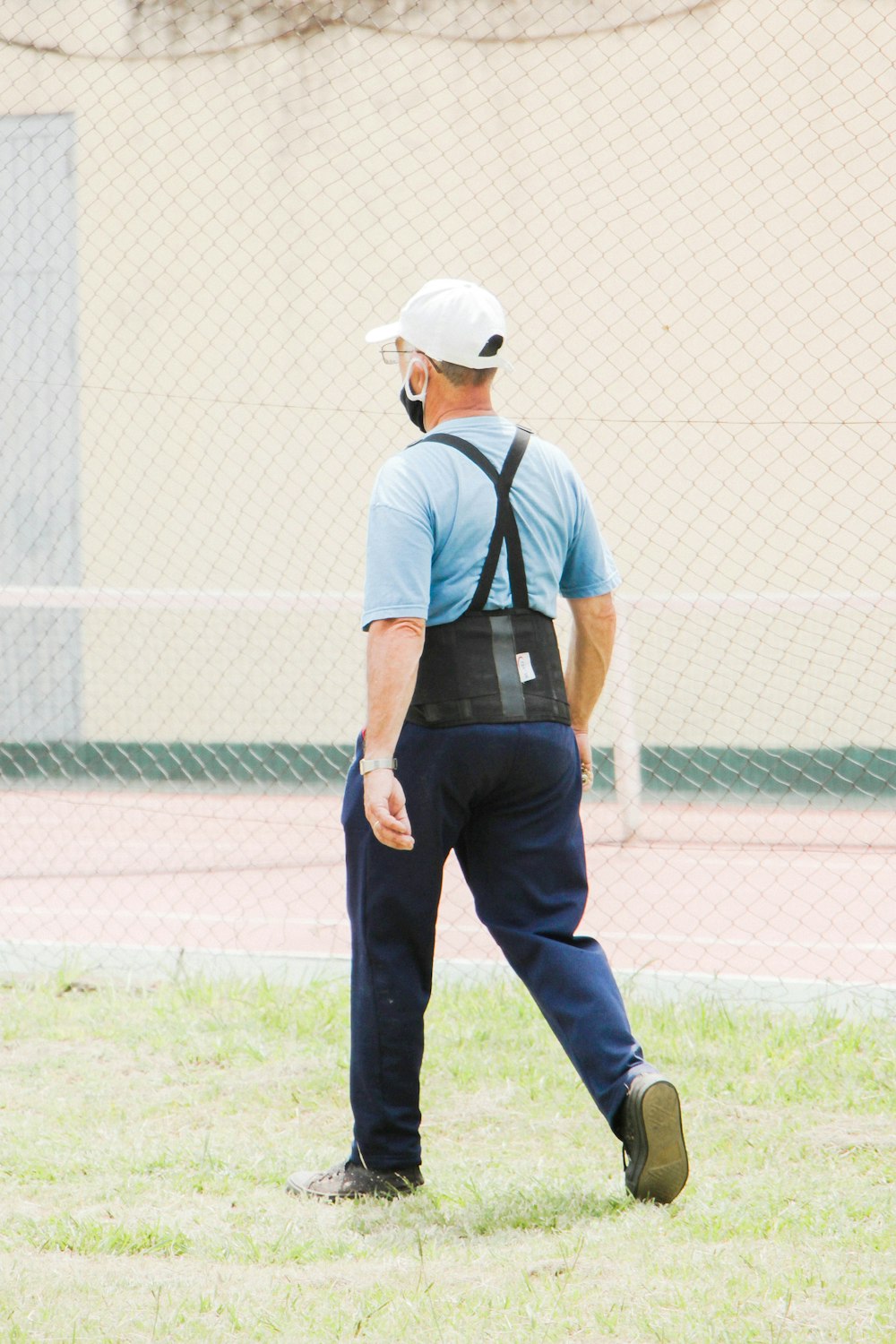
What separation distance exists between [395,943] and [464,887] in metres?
3.72

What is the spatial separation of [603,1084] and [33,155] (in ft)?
26.2

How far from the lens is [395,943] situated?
3096mm

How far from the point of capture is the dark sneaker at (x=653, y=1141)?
2.91m

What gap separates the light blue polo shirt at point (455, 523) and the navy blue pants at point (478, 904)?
29 cm

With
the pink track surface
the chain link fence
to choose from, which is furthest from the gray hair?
the chain link fence

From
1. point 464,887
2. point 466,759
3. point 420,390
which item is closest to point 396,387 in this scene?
point 464,887

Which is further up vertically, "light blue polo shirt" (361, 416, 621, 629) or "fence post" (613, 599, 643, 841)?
"light blue polo shirt" (361, 416, 621, 629)

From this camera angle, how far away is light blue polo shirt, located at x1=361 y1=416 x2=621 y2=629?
2.91 metres

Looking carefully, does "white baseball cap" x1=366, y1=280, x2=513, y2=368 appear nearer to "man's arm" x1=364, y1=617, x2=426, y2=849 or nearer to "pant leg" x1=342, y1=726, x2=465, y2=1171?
"man's arm" x1=364, y1=617, x2=426, y2=849

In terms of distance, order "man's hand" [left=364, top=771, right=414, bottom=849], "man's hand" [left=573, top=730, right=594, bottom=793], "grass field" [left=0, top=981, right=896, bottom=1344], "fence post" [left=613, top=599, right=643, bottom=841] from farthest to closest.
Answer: "fence post" [left=613, top=599, right=643, bottom=841] → "man's hand" [left=573, top=730, right=594, bottom=793] → "man's hand" [left=364, top=771, right=414, bottom=849] → "grass field" [left=0, top=981, right=896, bottom=1344]

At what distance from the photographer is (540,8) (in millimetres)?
8320

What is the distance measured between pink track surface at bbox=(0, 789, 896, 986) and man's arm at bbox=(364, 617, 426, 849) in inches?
79.5

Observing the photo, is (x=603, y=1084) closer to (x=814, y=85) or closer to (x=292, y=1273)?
(x=292, y=1273)

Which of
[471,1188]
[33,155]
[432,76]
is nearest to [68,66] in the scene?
[33,155]
